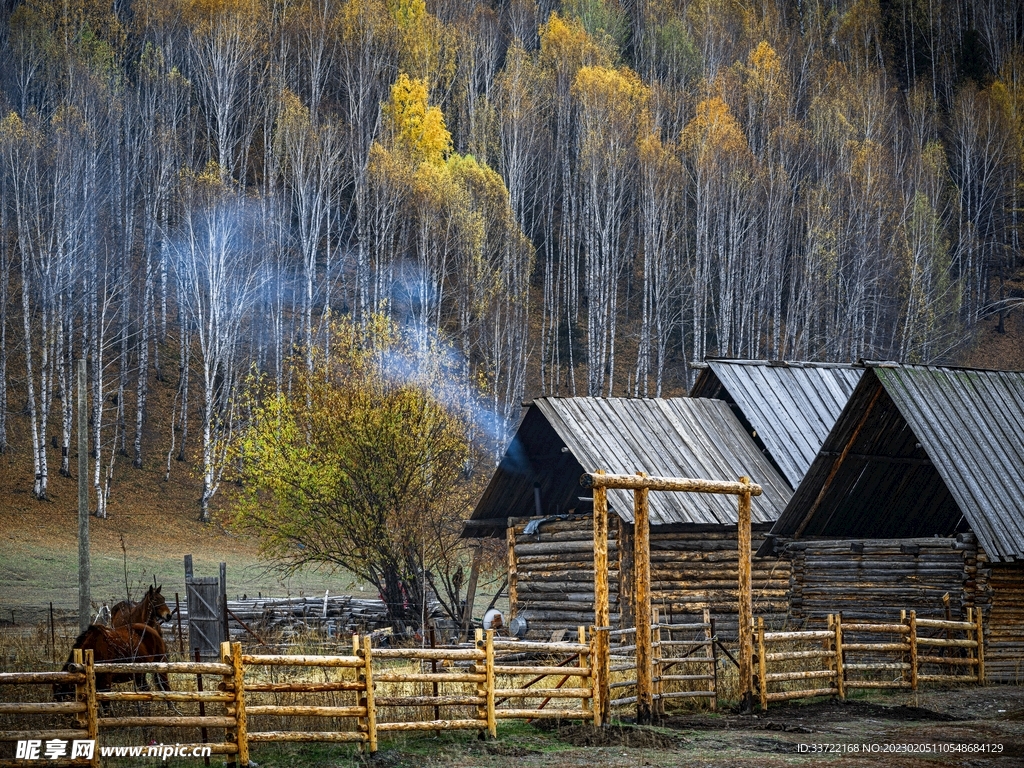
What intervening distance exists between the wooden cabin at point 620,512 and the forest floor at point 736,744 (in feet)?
27.1

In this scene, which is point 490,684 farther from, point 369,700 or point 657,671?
point 657,671

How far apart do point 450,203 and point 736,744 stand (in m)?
36.1

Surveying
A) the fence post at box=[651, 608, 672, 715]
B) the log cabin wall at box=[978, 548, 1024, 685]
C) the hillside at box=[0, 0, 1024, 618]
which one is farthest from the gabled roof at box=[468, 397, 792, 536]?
the fence post at box=[651, 608, 672, 715]

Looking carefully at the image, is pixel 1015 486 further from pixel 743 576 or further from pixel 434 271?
pixel 434 271

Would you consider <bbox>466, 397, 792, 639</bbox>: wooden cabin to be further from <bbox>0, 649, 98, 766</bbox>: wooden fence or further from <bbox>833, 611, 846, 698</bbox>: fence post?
<bbox>0, 649, 98, 766</bbox>: wooden fence

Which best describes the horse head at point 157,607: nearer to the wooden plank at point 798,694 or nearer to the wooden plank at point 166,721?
the wooden plank at point 166,721

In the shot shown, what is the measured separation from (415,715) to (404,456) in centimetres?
1327

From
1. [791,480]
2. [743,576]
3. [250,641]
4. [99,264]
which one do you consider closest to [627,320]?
[99,264]

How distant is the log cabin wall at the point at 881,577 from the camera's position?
2069 cm

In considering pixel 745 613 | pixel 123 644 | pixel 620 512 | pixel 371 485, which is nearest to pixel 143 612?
pixel 123 644

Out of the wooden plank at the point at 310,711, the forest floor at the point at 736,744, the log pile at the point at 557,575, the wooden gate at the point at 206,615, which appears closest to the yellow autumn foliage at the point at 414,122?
the log pile at the point at 557,575

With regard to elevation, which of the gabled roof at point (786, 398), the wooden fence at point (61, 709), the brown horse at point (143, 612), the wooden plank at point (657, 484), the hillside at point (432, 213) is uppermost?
the hillside at point (432, 213)

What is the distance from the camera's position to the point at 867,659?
21344 millimetres

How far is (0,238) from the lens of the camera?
41344 millimetres
